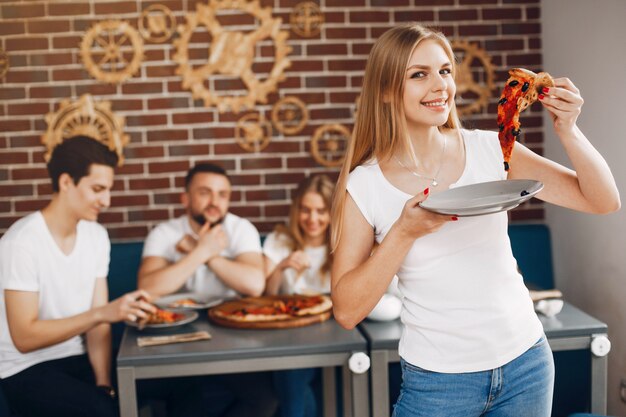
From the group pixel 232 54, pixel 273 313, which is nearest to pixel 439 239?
pixel 273 313

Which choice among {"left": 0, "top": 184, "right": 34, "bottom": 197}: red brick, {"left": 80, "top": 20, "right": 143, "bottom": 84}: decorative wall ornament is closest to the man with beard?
{"left": 80, "top": 20, "right": 143, "bottom": 84}: decorative wall ornament

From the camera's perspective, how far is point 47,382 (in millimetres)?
2439

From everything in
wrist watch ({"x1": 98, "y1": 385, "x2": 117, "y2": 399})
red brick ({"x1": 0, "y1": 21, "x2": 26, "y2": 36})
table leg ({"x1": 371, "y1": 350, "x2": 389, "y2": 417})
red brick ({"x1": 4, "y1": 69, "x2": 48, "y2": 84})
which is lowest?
wrist watch ({"x1": 98, "y1": 385, "x2": 117, "y2": 399})

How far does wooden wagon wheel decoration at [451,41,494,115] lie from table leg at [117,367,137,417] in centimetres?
226

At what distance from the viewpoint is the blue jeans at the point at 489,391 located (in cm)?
149

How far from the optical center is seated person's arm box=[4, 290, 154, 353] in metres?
2.40

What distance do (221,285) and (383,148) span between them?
174 centimetres

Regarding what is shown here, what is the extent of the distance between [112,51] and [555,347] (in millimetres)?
2468

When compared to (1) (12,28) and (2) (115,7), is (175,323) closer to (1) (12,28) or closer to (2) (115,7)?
(2) (115,7)

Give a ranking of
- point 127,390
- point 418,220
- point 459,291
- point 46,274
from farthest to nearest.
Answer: point 46,274
point 127,390
point 459,291
point 418,220

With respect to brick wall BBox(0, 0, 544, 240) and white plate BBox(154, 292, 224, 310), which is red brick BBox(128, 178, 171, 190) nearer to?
brick wall BBox(0, 0, 544, 240)

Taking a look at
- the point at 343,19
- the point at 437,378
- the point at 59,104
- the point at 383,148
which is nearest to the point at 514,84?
the point at 383,148

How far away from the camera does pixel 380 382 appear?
2.26m

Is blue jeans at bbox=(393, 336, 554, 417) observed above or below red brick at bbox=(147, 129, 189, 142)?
below
